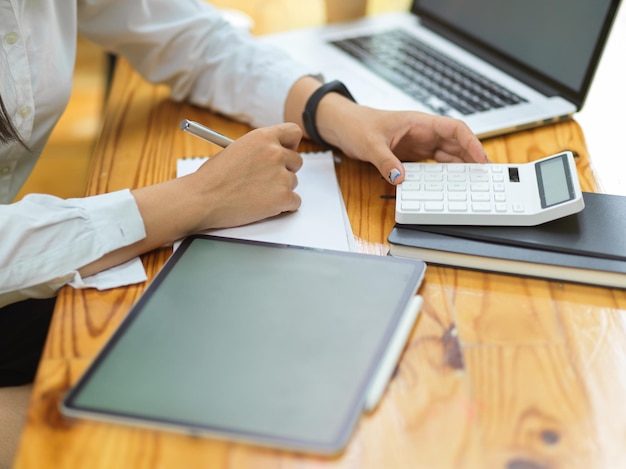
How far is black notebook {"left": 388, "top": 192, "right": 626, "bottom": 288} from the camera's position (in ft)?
2.20

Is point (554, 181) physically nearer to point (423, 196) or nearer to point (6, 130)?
point (423, 196)

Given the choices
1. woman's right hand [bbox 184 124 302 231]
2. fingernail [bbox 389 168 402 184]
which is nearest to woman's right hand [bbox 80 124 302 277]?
woman's right hand [bbox 184 124 302 231]

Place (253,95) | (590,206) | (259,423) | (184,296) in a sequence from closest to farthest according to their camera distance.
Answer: (259,423) < (184,296) < (590,206) < (253,95)

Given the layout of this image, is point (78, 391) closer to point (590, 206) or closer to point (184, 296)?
point (184, 296)

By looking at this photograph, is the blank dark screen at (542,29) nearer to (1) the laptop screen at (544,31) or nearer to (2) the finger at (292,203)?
(1) the laptop screen at (544,31)

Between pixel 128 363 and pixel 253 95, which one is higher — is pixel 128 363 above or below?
below

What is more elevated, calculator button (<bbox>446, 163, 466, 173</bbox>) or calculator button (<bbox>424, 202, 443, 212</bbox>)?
calculator button (<bbox>446, 163, 466, 173</bbox>)

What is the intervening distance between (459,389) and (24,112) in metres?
0.63

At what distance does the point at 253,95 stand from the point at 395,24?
0.39 metres

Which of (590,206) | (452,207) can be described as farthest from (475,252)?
(590,206)

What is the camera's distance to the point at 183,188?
76 cm

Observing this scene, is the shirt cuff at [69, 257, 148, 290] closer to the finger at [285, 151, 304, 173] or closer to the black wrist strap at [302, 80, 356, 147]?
the finger at [285, 151, 304, 173]

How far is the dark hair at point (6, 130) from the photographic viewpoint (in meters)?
0.80

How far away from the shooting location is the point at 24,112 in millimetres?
859
